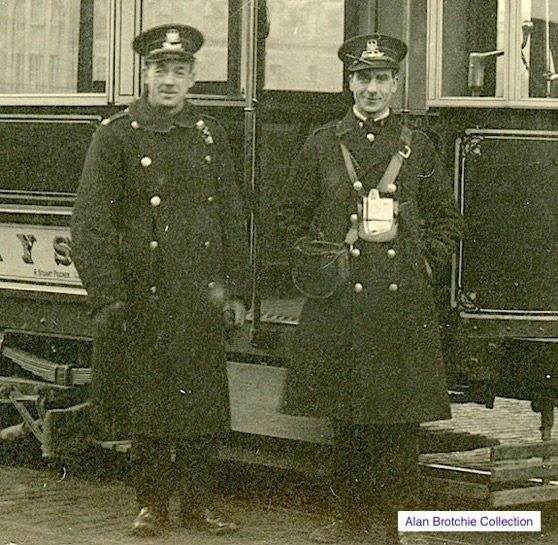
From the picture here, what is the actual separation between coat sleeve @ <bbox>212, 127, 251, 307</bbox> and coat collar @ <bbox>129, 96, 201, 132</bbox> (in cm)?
17

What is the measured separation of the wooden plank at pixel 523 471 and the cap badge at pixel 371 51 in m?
1.72

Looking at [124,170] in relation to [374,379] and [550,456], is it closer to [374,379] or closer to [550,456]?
[374,379]

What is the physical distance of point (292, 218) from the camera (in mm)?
6578

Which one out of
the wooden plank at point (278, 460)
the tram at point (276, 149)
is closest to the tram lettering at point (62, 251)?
the tram at point (276, 149)

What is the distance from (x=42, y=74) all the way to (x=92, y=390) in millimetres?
1871

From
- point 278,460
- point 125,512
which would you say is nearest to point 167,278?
point 278,460

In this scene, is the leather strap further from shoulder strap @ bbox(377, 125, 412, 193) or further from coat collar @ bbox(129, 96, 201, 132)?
coat collar @ bbox(129, 96, 201, 132)

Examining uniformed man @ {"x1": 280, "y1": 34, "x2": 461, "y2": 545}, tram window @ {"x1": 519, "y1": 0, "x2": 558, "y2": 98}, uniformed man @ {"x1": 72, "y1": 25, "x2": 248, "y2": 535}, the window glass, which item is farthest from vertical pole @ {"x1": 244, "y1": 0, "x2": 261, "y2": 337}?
tram window @ {"x1": 519, "y1": 0, "x2": 558, "y2": 98}

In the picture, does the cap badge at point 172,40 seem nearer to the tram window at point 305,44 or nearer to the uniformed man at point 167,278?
the uniformed man at point 167,278

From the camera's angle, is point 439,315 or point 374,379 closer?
point 374,379

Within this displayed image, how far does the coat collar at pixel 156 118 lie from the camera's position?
21.6ft

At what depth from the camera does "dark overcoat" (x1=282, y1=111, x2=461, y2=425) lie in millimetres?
6449

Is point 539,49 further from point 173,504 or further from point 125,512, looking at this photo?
point 125,512

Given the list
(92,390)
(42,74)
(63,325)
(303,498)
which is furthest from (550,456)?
(42,74)
